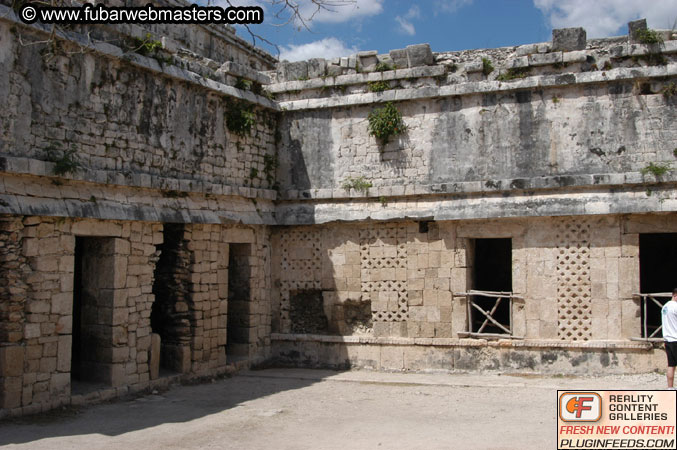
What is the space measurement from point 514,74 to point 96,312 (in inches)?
326

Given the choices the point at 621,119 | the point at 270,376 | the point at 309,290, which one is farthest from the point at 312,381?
the point at 621,119

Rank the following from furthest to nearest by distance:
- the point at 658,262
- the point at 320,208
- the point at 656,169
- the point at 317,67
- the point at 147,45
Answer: the point at 658,262 < the point at 317,67 < the point at 320,208 < the point at 656,169 < the point at 147,45

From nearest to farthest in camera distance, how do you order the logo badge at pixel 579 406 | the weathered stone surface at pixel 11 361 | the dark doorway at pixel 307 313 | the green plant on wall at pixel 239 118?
the logo badge at pixel 579 406
the weathered stone surface at pixel 11 361
the green plant on wall at pixel 239 118
the dark doorway at pixel 307 313

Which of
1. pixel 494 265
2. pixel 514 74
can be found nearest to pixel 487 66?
pixel 514 74

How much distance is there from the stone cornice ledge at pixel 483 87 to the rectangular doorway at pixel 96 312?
525 centimetres

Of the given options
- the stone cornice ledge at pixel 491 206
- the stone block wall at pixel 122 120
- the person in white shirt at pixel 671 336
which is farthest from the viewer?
A: the stone cornice ledge at pixel 491 206

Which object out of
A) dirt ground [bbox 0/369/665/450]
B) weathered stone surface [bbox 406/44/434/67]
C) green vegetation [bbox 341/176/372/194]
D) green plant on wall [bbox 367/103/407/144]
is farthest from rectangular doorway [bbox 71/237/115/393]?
weathered stone surface [bbox 406/44/434/67]

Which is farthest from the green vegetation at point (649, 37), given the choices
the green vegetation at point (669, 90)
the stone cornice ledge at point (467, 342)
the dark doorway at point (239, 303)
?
the dark doorway at point (239, 303)

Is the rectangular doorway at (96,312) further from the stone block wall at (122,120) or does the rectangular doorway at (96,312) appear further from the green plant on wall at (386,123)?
the green plant on wall at (386,123)

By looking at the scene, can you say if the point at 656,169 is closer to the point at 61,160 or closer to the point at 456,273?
the point at 456,273

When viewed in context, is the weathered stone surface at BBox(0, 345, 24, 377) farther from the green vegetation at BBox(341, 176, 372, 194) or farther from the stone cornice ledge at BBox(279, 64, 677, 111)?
the stone cornice ledge at BBox(279, 64, 677, 111)

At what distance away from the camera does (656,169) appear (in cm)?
1105

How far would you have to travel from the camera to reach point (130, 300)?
34.3ft

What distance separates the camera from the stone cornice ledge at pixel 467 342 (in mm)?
11279
